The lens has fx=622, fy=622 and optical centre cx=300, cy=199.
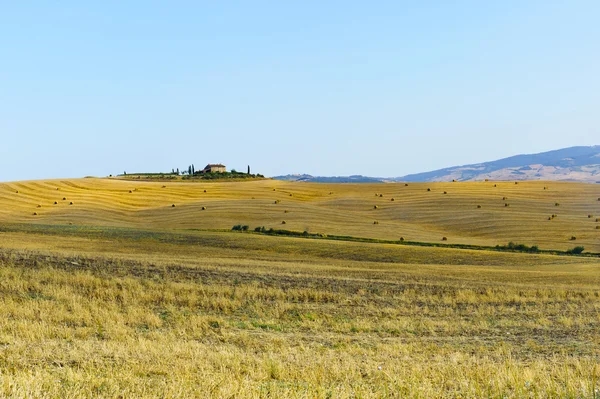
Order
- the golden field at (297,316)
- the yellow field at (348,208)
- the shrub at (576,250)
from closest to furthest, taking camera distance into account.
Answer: the golden field at (297,316) < the shrub at (576,250) < the yellow field at (348,208)

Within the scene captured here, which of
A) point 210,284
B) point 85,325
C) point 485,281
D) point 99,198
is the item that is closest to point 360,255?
point 485,281

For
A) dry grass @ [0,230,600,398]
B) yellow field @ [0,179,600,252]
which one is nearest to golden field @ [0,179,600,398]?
dry grass @ [0,230,600,398]

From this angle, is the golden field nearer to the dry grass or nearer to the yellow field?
the dry grass

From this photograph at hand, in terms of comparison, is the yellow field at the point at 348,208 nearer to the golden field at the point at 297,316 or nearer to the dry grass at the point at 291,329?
the golden field at the point at 297,316

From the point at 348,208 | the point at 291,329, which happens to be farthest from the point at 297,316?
the point at 348,208

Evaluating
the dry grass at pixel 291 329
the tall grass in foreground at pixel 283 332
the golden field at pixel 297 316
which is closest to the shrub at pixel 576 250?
the golden field at pixel 297 316

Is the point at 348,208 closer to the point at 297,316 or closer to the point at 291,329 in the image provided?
the point at 297,316

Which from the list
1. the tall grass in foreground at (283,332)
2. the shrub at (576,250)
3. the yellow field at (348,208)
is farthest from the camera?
the yellow field at (348,208)
